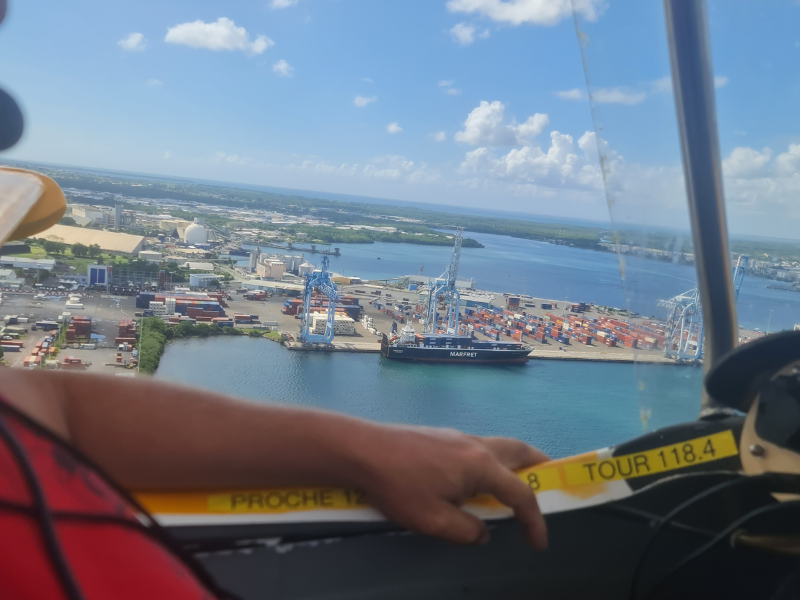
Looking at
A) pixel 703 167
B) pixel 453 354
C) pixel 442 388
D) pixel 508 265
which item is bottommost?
pixel 442 388

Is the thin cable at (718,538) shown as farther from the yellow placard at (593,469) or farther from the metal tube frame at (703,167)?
the metal tube frame at (703,167)

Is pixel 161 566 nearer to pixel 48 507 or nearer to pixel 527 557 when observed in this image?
pixel 48 507

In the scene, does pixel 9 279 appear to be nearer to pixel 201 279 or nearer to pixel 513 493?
pixel 201 279

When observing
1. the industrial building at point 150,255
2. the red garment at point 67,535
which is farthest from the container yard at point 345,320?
the red garment at point 67,535

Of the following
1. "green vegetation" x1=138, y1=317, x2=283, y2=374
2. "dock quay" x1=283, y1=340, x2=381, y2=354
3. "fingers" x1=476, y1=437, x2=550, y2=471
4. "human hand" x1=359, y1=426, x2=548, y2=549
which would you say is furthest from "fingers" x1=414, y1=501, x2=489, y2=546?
"dock quay" x1=283, y1=340, x2=381, y2=354

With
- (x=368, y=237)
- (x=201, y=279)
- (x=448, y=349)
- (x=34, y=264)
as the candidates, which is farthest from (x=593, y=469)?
(x=368, y=237)
